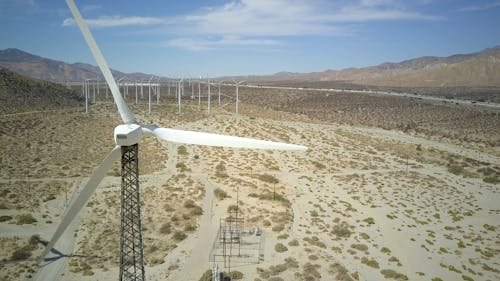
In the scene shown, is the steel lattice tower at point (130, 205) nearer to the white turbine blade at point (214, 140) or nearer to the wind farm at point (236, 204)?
the wind farm at point (236, 204)

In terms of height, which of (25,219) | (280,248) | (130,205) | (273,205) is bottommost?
(280,248)

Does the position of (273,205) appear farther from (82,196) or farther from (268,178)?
(82,196)

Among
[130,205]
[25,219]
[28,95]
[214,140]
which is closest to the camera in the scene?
[214,140]

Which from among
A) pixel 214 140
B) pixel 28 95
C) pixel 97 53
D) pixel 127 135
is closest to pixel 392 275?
pixel 214 140

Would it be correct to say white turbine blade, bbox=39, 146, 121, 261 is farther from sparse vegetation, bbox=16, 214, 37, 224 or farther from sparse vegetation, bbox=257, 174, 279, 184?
sparse vegetation, bbox=257, 174, 279, 184

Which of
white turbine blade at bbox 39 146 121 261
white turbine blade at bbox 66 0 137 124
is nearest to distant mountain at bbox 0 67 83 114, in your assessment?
white turbine blade at bbox 39 146 121 261

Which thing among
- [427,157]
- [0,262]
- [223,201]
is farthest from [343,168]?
[0,262]

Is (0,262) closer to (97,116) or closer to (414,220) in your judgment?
(414,220)
